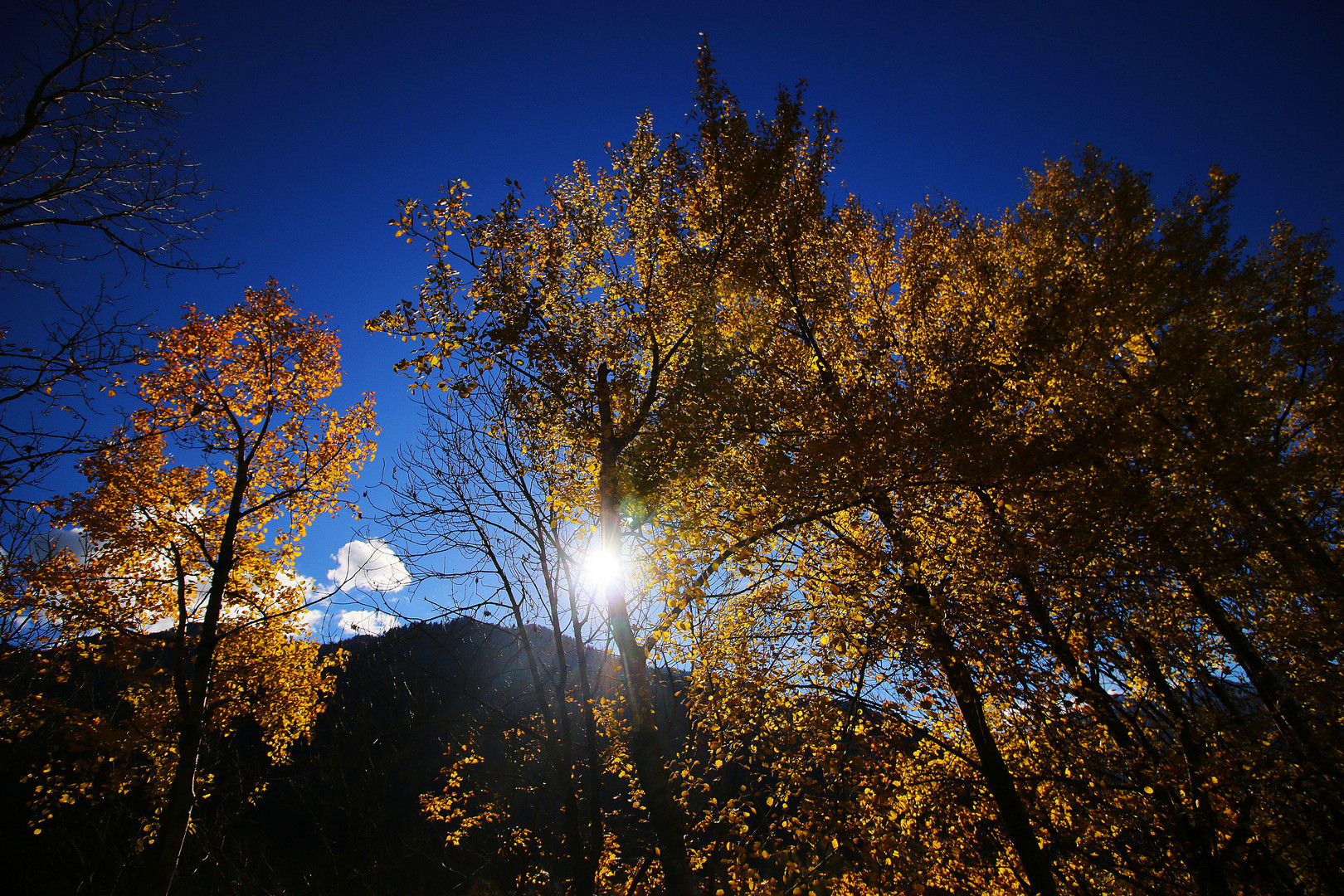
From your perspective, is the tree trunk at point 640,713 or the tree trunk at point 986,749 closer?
the tree trunk at point 640,713

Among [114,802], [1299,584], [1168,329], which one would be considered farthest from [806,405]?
[114,802]

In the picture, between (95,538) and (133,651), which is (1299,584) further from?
(95,538)

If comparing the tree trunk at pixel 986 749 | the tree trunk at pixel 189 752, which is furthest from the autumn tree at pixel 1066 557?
the tree trunk at pixel 189 752

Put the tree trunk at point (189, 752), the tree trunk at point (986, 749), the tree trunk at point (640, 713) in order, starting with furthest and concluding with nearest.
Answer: the tree trunk at point (189, 752)
the tree trunk at point (986, 749)
the tree trunk at point (640, 713)

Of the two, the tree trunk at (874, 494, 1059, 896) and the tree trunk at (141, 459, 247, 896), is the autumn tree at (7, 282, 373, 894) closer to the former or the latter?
the tree trunk at (141, 459, 247, 896)

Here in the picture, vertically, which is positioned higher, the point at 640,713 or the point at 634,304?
the point at 634,304

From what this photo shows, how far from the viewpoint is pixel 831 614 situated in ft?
18.2

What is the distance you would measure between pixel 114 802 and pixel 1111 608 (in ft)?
53.8

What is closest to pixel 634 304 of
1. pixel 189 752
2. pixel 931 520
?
pixel 931 520

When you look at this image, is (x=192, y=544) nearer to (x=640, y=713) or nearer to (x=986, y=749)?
(x=640, y=713)

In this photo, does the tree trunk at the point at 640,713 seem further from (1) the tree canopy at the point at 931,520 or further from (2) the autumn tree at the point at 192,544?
(2) the autumn tree at the point at 192,544

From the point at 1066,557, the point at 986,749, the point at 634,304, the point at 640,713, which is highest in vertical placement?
the point at 634,304

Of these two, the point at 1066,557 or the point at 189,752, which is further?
the point at 189,752

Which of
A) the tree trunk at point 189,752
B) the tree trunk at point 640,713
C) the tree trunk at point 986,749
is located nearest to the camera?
the tree trunk at point 640,713
